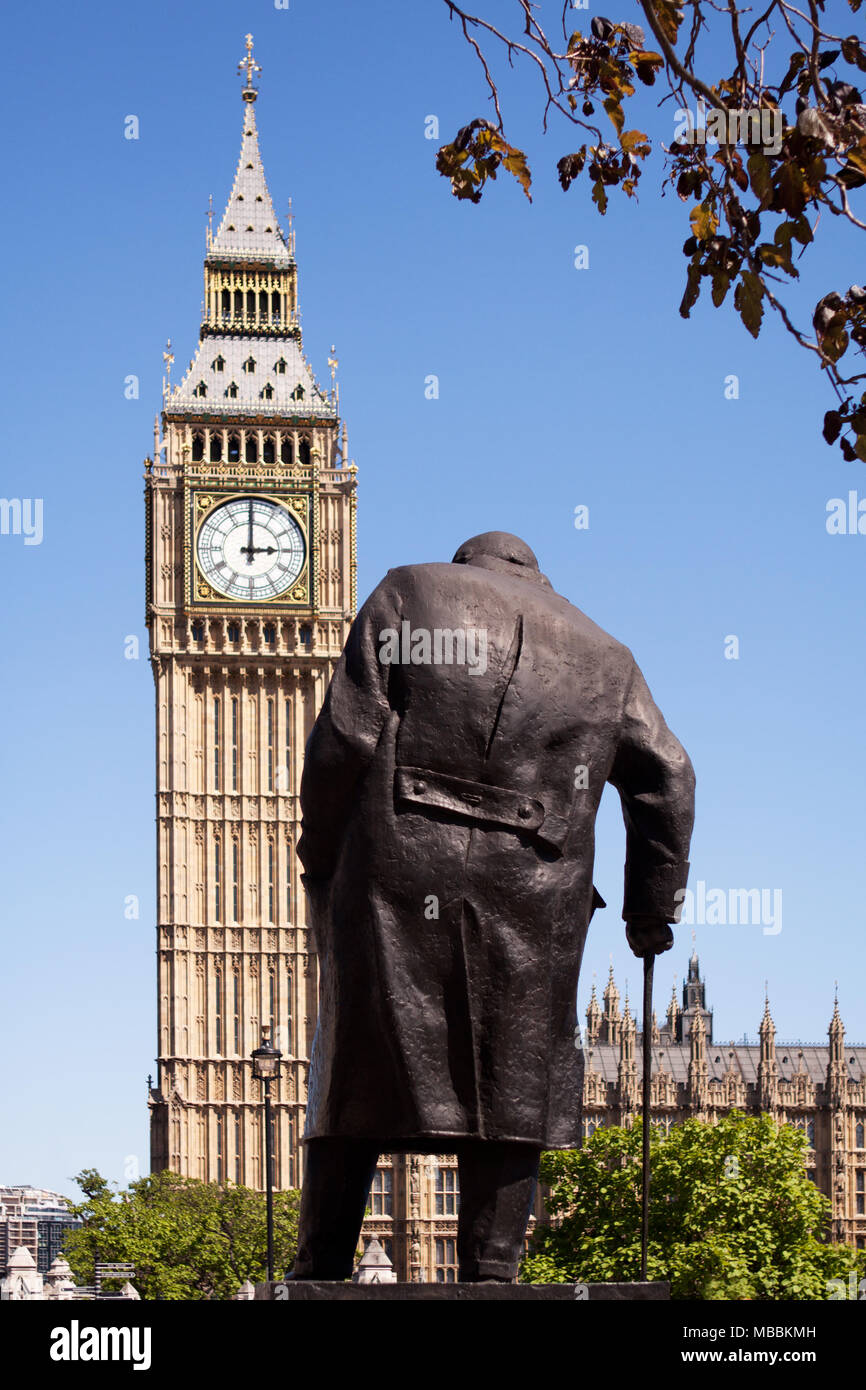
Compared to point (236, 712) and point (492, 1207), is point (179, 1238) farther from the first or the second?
point (492, 1207)

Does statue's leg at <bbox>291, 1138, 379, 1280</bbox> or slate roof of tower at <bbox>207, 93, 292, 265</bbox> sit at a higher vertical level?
slate roof of tower at <bbox>207, 93, 292, 265</bbox>

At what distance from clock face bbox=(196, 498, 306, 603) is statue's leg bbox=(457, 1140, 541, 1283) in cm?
6476

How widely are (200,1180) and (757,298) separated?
63.2 metres

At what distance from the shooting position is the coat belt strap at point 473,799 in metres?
9.10

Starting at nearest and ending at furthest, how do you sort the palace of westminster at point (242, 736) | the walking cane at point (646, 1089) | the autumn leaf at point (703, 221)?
the autumn leaf at point (703, 221) < the walking cane at point (646, 1089) < the palace of westminster at point (242, 736)

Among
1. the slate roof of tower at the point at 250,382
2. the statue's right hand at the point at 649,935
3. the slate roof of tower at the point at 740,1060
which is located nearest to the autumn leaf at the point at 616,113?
the statue's right hand at the point at 649,935

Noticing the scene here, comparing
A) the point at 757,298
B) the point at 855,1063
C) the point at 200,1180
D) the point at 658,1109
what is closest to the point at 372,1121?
the point at 757,298

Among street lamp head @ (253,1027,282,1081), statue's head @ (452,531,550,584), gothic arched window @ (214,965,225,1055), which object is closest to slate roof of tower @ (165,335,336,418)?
gothic arched window @ (214,965,225,1055)

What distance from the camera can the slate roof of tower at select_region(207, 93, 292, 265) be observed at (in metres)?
78.9

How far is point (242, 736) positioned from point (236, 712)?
2.39 ft

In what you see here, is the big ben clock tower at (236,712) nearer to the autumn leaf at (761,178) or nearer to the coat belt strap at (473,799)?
the coat belt strap at (473,799)

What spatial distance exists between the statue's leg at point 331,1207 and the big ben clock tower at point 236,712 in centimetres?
6301

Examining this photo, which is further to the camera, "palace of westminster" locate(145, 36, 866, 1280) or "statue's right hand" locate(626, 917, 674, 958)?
"palace of westminster" locate(145, 36, 866, 1280)

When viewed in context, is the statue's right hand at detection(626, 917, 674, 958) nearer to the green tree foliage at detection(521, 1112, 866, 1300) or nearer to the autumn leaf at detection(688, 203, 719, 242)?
the autumn leaf at detection(688, 203, 719, 242)
